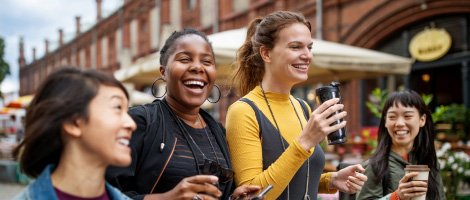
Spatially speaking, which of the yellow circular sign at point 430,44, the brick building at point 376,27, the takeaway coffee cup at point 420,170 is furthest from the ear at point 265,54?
the yellow circular sign at point 430,44

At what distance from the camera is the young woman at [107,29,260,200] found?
1.48 metres

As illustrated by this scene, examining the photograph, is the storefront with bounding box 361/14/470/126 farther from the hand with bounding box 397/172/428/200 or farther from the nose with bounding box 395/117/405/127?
the hand with bounding box 397/172/428/200

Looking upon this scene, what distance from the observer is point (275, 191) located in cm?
174

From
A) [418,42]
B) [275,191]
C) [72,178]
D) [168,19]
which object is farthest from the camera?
[168,19]

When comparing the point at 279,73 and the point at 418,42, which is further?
the point at 418,42

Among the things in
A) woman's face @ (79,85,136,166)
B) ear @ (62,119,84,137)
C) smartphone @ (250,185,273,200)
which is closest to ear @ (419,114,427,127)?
smartphone @ (250,185,273,200)

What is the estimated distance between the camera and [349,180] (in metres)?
2.00

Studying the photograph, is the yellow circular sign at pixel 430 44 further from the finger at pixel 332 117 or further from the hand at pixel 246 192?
the hand at pixel 246 192

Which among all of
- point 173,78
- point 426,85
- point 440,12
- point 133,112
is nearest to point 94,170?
point 133,112

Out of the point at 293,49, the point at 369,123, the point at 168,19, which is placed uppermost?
the point at 168,19

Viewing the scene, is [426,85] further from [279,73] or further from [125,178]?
[125,178]

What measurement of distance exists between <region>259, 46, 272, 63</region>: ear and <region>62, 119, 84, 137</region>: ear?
109cm

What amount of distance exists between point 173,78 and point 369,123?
1130 centimetres

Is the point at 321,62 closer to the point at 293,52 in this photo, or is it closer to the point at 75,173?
the point at 293,52
